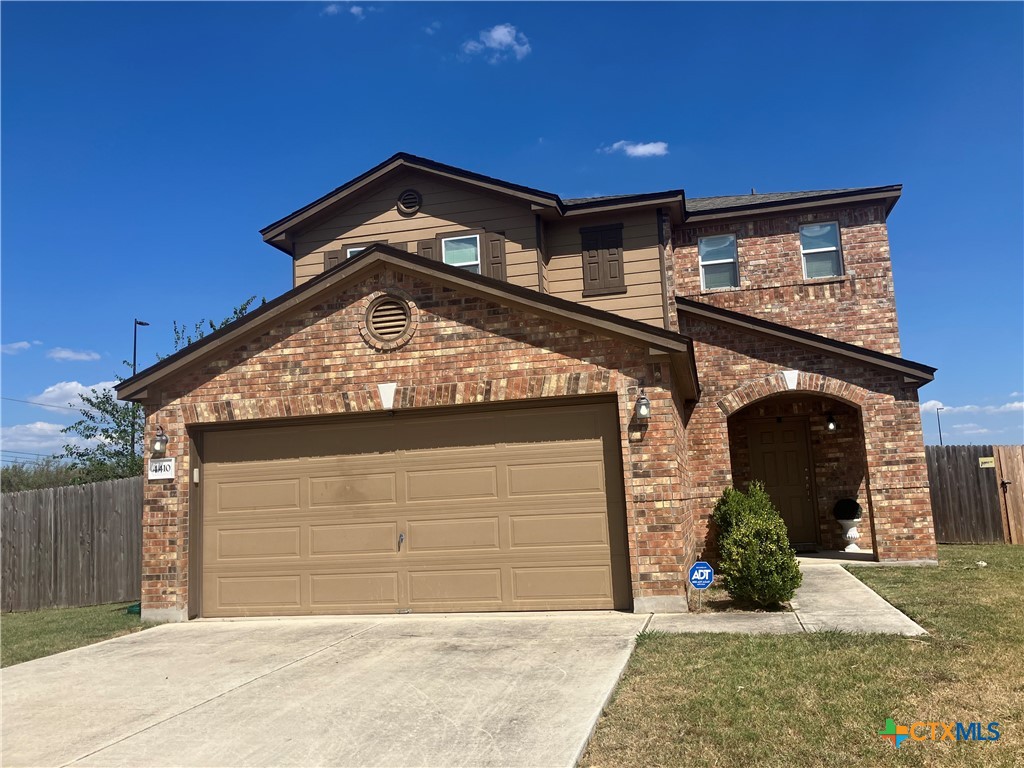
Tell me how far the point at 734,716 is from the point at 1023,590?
6867mm

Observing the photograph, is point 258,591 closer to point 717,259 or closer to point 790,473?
point 790,473

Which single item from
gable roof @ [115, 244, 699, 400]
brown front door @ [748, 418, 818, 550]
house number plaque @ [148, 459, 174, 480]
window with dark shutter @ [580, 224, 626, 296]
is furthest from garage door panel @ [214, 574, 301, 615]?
brown front door @ [748, 418, 818, 550]

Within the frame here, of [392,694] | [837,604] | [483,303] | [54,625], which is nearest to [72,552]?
[54,625]

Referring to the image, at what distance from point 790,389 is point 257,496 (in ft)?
29.7

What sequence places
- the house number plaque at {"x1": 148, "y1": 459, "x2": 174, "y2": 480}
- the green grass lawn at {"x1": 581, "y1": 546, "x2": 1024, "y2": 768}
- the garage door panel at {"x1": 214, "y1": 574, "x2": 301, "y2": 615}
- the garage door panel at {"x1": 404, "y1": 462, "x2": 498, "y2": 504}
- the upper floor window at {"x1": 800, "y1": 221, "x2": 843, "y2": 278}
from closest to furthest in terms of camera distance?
the green grass lawn at {"x1": 581, "y1": 546, "x2": 1024, "y2": 768}, the garage door panel at {"x1": 404, "y1": 462, "x2": 498, "y2": 504}, the garage door panel at {"x1": 214, "y1": 574, "x2": 301, "y2": 615}, the house number plaque at {"x1": 148, "y1": 459, "x2": 174, "y2": 480}, the upper floor window at {"x1": 800, "y1": 221, "x2": 843, "y2": 278}

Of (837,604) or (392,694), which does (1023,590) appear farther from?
(392,694)

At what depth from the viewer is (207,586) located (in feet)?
34.1

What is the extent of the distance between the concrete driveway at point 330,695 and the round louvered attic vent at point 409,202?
348 inches

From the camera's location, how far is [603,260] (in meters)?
14.5

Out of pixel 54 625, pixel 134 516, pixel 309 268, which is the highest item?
pixel 309 268

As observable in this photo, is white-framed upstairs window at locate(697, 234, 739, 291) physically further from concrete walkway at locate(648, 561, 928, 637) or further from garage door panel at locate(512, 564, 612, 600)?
garage door panel at locate(512, 564, 612, 600)

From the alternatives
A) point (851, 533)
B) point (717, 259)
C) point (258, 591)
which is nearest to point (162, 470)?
point (258, 591)

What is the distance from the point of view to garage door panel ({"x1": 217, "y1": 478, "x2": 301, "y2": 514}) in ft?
33.6

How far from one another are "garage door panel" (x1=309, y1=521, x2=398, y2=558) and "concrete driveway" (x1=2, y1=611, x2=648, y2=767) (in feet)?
3.71
